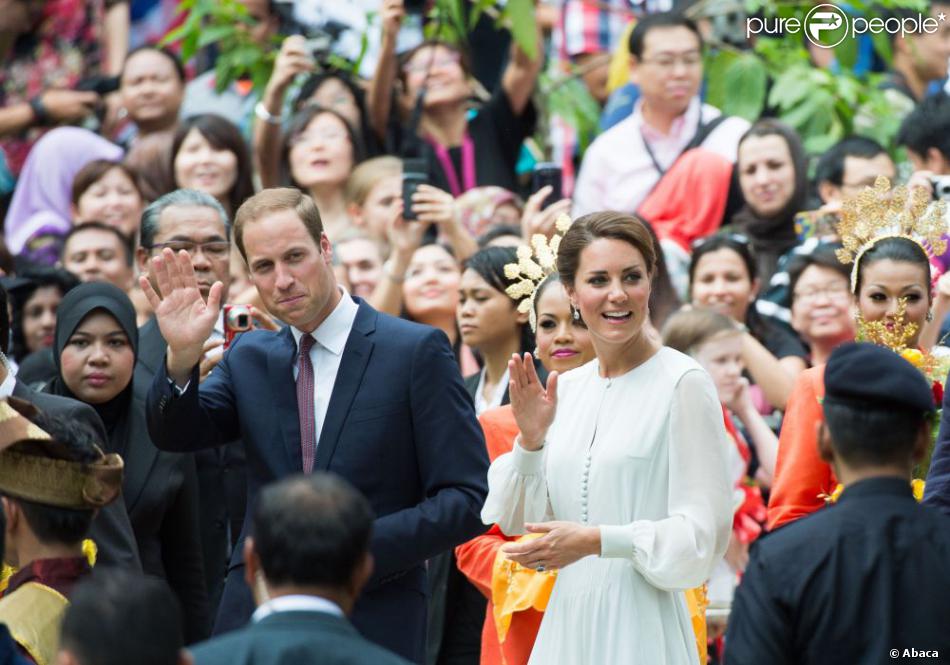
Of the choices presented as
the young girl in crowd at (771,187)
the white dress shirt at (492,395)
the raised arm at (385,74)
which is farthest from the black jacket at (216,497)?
the young girl in crowd at (771,187)

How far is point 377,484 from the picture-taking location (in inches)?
196

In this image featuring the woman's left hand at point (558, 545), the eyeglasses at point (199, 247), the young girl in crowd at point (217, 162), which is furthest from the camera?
the young girl in crowd at point (217, 162)

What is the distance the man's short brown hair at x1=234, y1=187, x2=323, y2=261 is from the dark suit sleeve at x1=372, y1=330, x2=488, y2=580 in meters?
0.50

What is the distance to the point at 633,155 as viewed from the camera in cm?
909

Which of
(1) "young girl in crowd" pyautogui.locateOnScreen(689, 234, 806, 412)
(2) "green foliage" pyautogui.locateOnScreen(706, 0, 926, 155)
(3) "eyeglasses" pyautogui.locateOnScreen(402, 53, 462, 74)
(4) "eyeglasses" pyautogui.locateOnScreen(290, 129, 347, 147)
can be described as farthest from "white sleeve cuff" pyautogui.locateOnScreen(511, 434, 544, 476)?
(2) "green foliage" pyautogui.locateOnScreen(706, 0, 926, 155)

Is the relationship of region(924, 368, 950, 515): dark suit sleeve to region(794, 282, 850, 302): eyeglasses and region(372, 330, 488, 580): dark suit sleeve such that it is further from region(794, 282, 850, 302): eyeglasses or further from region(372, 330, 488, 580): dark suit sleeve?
region(794, 282, 850, 302): eyeglasses

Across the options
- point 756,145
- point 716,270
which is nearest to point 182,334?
point 716,270

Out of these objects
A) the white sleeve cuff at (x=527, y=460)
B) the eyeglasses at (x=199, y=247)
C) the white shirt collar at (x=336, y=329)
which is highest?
the eyeglasses at (x=199, y=247)

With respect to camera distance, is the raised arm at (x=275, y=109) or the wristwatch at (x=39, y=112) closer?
the raised arm at (x=275, y=109)

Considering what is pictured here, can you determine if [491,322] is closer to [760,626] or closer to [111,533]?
[111,533]

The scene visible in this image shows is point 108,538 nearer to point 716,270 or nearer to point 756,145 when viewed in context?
point 716,270

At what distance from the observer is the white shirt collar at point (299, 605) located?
3.33 metres

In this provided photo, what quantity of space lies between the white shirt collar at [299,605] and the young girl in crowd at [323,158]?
5.72 m

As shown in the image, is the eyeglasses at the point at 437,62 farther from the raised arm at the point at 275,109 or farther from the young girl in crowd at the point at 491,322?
the young girl in crowd at the point at 491,322
